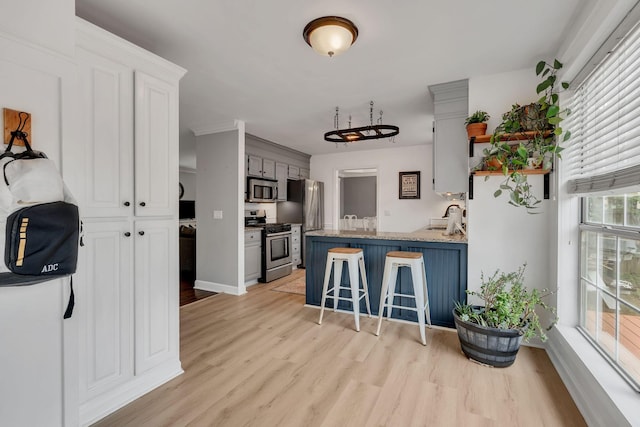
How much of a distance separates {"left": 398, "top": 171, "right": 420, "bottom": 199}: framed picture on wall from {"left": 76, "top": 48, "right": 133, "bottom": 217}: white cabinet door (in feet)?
15.7

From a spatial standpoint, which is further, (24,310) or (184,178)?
(184,178)

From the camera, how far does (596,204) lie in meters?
1.98

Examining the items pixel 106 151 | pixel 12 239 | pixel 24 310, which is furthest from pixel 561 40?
pixel 24 310

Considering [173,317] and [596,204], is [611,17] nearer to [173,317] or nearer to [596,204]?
[596,204]

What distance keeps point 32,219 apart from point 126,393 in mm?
1273

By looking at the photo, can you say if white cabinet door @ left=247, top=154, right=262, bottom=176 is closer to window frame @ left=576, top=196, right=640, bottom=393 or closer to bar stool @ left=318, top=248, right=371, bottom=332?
bar stool @ left=318, top=248, right=371, bottom=332

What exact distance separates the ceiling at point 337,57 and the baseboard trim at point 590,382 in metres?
2.09

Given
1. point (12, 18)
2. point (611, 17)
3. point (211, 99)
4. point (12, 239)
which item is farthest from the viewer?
point (211, 99)

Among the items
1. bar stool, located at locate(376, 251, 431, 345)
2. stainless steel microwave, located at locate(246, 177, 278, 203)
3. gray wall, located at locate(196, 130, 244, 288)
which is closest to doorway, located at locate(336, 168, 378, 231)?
stainless steel microwave, located at locate(246, 177, 278, 203)

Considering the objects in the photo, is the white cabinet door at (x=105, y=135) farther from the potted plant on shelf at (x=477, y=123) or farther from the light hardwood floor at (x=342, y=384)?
the potted plant on shelf at (x=477, y=123)

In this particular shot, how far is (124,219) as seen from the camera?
1.79 metres

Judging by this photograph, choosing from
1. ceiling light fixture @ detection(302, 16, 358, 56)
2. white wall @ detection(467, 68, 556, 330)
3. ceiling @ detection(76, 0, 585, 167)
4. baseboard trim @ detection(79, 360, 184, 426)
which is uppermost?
ceiling @ detection(76, 0, 585, 167)

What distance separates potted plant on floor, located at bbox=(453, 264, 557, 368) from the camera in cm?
215

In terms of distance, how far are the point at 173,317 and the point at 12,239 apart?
3.95 ft
